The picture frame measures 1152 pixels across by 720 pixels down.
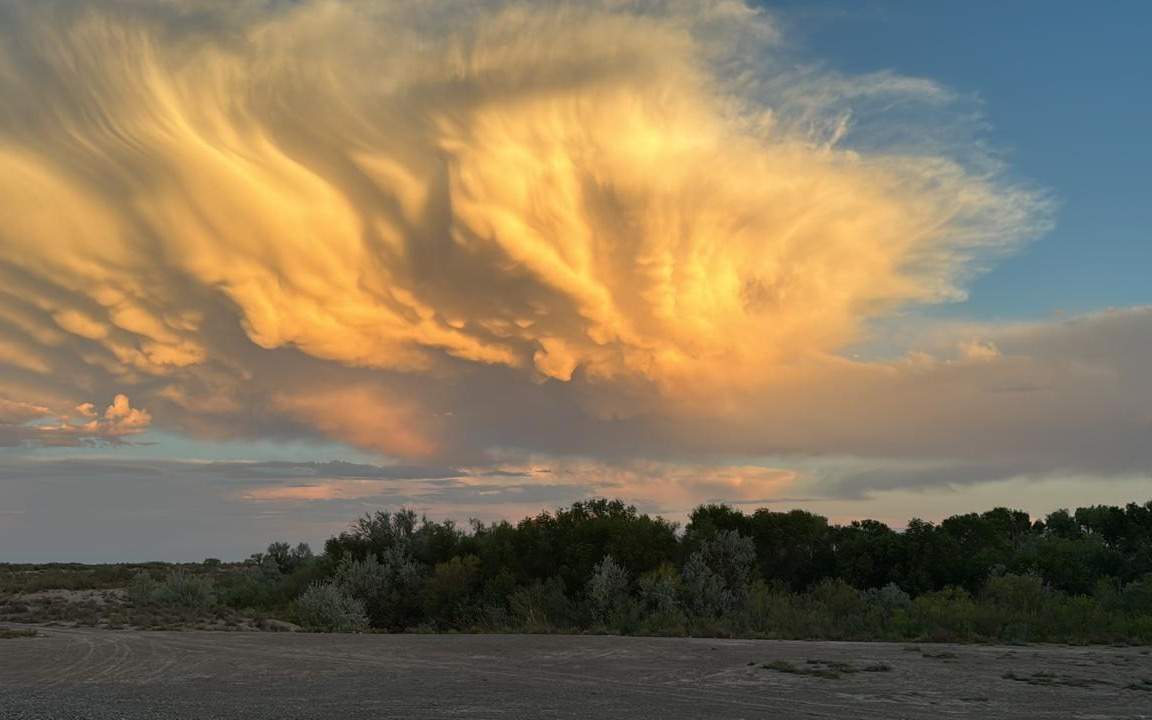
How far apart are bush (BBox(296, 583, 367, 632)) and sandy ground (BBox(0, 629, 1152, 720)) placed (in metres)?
6.69

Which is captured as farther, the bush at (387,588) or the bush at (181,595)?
the bush at (181,595)

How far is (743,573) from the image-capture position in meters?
32.7

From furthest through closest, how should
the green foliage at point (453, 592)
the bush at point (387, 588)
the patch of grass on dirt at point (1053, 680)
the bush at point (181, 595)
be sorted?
the bush at point (181, 595) → the bush at point (387, 588) → the green foliage at point (453, 592) → the patch of grass on dirt at point (1053, 680)

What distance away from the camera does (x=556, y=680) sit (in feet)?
56.9

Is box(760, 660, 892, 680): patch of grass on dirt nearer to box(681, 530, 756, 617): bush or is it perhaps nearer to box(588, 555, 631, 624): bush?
box(681, 530, 756, 617): bush

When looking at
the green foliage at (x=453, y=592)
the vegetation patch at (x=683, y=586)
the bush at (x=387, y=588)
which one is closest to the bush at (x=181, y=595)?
the vegetation patch at (x=683, y=586)

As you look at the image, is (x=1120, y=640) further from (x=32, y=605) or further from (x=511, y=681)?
(x=32, y=605)

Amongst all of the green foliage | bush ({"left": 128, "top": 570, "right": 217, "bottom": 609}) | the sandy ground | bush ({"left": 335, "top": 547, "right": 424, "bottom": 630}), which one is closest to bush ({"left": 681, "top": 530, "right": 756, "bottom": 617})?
the sandy ground

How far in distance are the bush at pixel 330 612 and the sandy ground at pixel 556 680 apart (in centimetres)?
669

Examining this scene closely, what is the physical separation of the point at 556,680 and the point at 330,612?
17076mm

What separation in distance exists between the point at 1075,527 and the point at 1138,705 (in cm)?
5508

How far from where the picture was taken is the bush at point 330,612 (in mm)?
31578

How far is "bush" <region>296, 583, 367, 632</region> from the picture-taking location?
104 feet

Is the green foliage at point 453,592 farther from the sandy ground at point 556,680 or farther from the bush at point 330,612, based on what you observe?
the sandy ground at point 556,680
